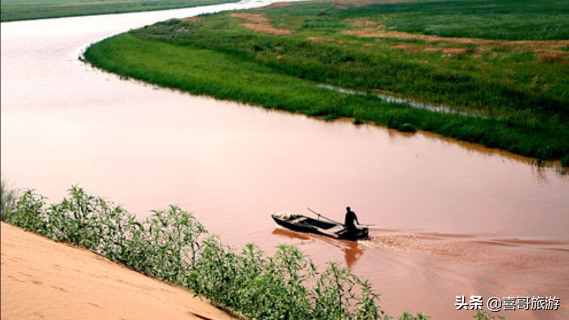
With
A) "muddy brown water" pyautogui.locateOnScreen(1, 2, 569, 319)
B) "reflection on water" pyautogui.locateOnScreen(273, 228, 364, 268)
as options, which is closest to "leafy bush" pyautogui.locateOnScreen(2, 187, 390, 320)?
"reflection on water" pyautogui.locateOnScreen(273, 228, 364, 268)

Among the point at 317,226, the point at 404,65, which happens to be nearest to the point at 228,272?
the point at 317,226

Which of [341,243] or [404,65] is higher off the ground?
[404,65]

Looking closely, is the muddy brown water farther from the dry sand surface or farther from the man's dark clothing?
the dry sand surface

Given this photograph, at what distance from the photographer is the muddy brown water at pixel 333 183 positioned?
422 inches

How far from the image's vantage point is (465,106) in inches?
800

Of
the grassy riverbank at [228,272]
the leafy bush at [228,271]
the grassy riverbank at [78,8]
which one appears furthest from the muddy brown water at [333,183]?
the grassy riverbank at [78,8]
